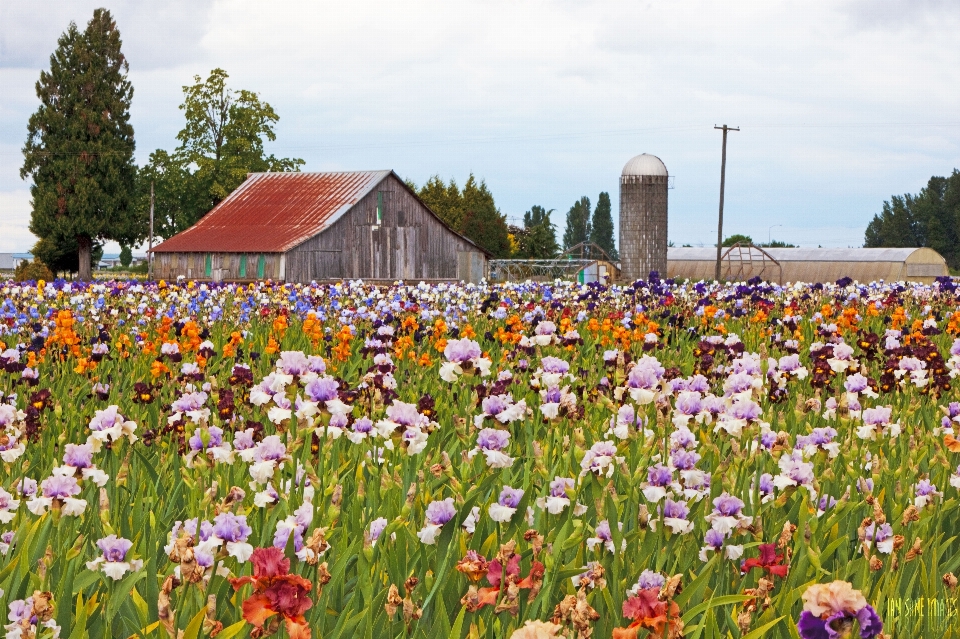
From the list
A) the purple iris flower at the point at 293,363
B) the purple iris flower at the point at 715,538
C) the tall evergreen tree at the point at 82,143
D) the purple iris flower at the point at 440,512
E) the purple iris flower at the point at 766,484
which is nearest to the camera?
the purple iris flower at the point at 440,512

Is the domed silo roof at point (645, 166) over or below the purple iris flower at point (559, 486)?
over

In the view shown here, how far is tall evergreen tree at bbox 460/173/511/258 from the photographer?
71.7 meters

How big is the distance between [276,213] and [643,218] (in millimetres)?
20891

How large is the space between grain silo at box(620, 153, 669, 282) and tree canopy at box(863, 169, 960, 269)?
66097 mm

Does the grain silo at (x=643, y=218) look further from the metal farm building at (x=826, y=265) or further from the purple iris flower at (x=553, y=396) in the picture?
the purple iris flower at (x=553, y=396)

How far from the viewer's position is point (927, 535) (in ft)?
14.0

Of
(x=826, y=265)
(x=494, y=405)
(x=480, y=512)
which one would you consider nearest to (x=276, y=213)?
(x=826, y=265)

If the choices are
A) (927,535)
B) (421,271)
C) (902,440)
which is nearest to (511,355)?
(902,440)

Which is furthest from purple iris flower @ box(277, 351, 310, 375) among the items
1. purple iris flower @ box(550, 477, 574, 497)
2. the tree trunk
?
the tree trunk

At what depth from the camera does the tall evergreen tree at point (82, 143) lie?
59.8 m

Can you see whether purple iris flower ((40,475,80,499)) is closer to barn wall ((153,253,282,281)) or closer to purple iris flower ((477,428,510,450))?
purple iris flower ((477,428,510,450))

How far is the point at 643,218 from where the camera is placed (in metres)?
55.4

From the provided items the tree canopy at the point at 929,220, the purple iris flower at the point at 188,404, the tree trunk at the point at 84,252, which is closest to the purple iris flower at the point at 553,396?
the purple iris flower at the point at 188,404

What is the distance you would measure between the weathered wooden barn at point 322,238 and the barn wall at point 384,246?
0.16 feet
